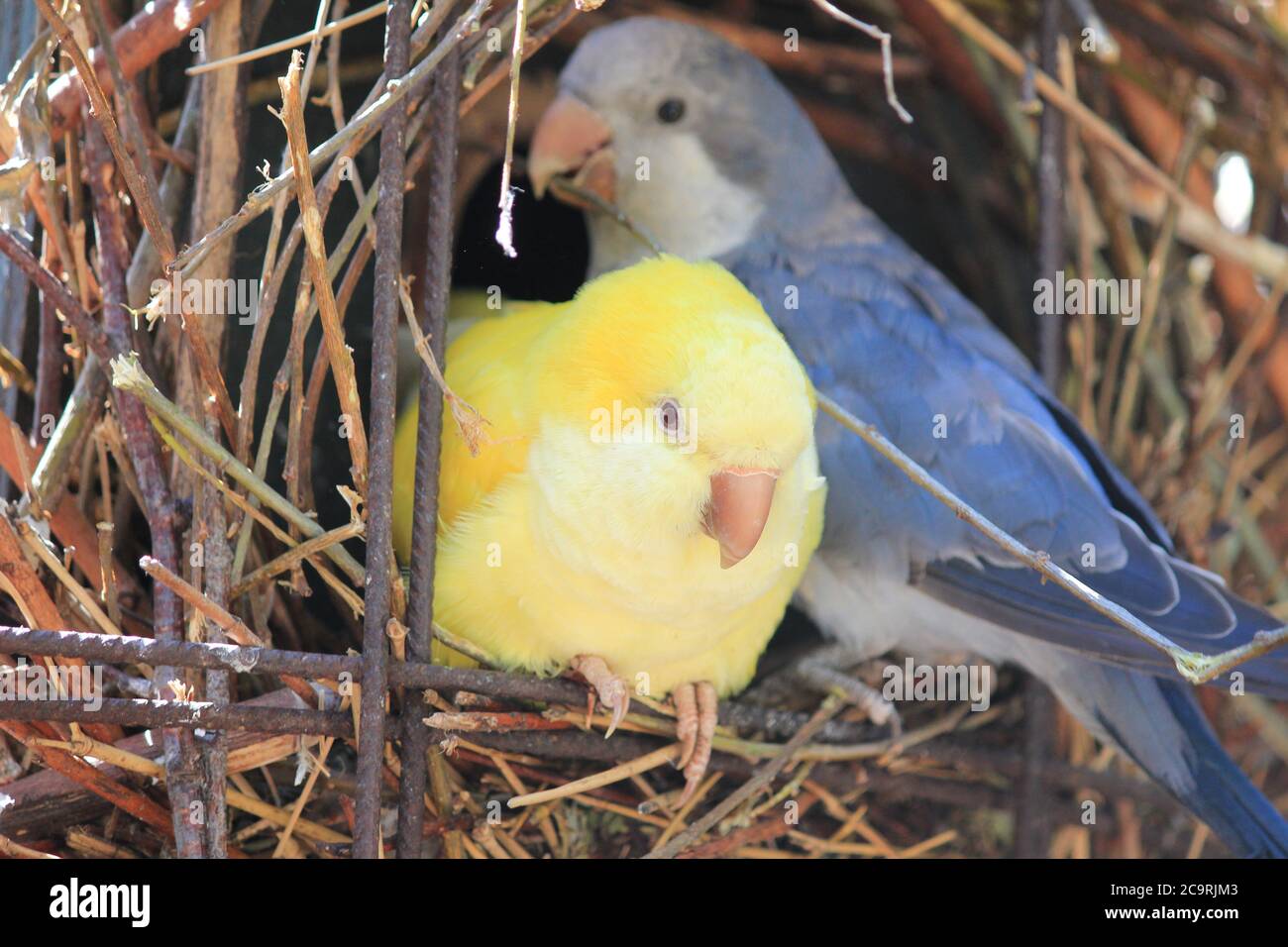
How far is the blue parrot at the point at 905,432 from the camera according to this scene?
7.22ft

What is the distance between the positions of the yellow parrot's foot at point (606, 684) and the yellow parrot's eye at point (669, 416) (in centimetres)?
39

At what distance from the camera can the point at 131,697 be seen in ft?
5.77

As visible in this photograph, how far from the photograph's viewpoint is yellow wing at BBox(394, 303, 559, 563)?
1964mm

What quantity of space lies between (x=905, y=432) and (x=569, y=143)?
99 centimetres

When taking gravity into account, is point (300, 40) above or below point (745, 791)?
above

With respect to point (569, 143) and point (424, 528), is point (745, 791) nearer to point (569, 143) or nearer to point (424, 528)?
point (424, 528)

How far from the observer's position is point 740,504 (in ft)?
5.75

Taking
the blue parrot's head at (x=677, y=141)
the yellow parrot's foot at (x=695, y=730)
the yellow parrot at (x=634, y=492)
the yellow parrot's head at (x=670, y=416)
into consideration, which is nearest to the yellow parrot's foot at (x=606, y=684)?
the yellow parrot at (x=634, y=492)

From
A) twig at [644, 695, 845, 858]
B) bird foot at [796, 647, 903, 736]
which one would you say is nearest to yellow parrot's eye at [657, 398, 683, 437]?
twig at [644, 695, 845, 858]

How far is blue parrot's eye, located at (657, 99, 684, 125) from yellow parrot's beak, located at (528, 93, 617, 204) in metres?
0.12

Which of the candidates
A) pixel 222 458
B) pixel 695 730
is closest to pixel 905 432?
pixel 695 730

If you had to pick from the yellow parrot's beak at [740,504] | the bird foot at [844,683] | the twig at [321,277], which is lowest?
the bird foot at [844,683]

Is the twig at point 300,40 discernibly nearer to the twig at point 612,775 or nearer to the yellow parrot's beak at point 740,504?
the yellow parrot's beak at point 740,504
